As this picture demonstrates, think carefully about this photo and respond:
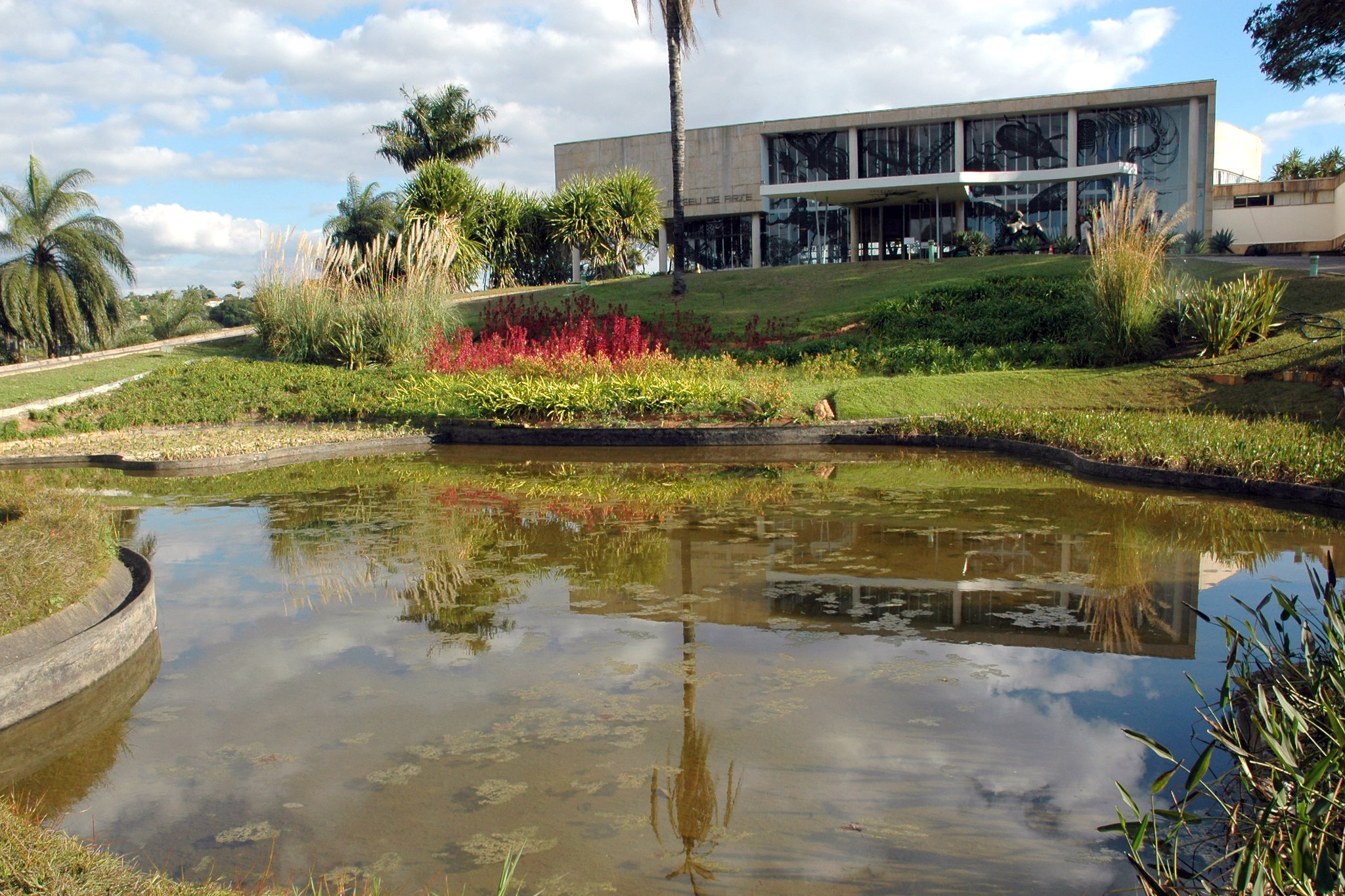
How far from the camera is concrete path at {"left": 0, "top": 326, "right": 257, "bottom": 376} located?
793 inches

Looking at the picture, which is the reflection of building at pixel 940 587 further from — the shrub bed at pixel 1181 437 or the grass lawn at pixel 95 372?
the grass lawn at pixel 95 372

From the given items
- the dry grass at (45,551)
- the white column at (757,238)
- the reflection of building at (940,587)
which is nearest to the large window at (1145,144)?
the white column at (757,238)

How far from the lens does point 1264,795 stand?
3070mm

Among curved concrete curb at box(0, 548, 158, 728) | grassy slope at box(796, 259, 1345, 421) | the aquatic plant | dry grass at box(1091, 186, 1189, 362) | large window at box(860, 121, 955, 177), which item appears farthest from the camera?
large window at box(860, 121, 955, 177)

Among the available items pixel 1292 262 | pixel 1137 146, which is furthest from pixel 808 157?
pixel 1292 262

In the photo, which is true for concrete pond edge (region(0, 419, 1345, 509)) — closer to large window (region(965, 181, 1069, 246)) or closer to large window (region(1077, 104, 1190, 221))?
large window (region(965, 181, 1069, 246))

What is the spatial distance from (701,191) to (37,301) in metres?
24.1

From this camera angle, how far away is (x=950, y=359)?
17359mm

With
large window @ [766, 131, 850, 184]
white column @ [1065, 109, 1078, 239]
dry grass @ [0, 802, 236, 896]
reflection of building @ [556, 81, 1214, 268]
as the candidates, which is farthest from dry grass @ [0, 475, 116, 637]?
large window @ [766, 131, 850, 184]

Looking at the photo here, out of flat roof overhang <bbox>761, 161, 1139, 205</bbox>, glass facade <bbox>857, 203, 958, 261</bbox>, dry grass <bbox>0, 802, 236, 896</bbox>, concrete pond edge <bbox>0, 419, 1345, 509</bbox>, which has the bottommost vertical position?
dry grass <bbox>0, 802, 236, 896</bbox>

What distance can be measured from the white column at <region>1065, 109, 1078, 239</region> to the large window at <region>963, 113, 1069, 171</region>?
0.14 m

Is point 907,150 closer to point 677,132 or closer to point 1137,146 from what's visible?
point 1137,146

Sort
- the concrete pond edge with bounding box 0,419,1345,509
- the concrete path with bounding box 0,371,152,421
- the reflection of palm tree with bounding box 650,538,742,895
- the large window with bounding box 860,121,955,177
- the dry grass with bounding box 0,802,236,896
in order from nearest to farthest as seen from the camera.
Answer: the dry grass with bounding box 0,802,236,896 → the reflection of palm tree with bounding box 650,538,742,895 → the concrete pond edge with bounding box 0,419,1345,509 → the concrete path with bounding box 0,371,152,421 → the large window with bounding box 860,121,955,177

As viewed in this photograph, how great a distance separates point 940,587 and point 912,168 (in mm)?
33387
